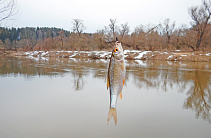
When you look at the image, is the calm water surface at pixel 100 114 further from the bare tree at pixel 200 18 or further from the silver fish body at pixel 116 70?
the bare tree at pixel 200 18

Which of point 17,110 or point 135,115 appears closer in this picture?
point 135,115

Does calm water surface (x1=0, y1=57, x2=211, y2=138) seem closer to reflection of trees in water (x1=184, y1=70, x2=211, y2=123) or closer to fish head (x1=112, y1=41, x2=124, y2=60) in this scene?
reflection of trees in water (x1=184, y1=70, x2=211, y2=123)

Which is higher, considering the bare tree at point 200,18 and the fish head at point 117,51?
the bare tree at point 200,18

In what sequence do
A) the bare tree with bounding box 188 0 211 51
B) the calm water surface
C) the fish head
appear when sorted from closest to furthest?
the fish head → the calm water surface → the bare tree with bounding box 188 0 211 51

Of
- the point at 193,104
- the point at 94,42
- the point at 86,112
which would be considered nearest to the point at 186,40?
the point at 94,42

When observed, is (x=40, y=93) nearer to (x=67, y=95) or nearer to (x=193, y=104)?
(x=67, y=95)

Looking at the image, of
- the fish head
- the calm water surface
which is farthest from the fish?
the calm water surface

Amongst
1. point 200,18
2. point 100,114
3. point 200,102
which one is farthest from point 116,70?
point 200,18

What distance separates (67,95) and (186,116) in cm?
433

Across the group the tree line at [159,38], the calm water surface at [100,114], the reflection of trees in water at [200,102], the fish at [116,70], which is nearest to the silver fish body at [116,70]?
the fish at [116,70]

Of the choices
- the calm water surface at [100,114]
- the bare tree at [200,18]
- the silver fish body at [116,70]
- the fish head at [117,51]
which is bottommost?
the calm water surface at [100,114]

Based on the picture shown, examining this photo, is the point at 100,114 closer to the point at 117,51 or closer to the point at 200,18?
the point at 117,51

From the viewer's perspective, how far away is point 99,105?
556 centimetres

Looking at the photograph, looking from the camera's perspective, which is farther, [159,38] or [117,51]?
Result: [159,38]
